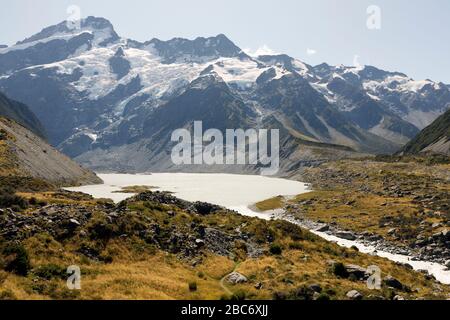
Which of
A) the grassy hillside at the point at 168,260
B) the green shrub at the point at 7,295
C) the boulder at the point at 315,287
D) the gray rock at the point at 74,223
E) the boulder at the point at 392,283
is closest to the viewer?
the green shrub at the point at 7,295

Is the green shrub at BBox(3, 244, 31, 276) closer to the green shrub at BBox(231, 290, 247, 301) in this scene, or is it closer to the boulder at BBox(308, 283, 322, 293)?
the green shrub at BBox(231, 290, 247, 301)

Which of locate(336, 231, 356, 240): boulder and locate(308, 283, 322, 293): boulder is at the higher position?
locate(308, 283, 322, 293): boulder

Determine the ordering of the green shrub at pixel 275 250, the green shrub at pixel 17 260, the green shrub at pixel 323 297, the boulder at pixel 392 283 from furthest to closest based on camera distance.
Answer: the green shrub at pixel 275 250, the boulder at pixel 392 283, the green shrub at pixel 323 297, the green shrub at pixel 17 260

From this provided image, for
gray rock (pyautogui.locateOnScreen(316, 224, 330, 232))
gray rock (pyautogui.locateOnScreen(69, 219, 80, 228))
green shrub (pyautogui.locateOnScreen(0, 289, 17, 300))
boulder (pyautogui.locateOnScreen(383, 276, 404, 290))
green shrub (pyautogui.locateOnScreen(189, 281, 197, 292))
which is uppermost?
gray rock (pyautogui.locateOnScreen(69, 219, 80, 228))

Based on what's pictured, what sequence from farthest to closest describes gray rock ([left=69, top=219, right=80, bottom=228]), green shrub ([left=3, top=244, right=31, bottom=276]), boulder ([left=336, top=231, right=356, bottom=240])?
boulder ([left=336, top=231, right=356, bottom=240])
gray rock ([left=69, top=219, right=80, bottom=228])
green shrub ([left=3, top=244, right=31, bottom=276])

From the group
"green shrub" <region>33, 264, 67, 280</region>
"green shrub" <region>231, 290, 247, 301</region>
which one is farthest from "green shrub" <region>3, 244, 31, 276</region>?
"green shrub" <region>231, 290, 247, 301</region>

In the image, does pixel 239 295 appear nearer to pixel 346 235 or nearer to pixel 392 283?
pixel 392 283

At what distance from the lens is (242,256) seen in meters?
60.4

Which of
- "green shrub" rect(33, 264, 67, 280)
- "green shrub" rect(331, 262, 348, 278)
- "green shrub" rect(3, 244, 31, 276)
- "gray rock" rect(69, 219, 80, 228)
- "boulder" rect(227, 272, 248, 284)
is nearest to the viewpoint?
"green shrub" rect(3, 244, 31, 276)

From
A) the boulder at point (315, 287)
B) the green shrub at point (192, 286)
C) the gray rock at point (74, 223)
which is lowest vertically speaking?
the boulder at point (315, 287)

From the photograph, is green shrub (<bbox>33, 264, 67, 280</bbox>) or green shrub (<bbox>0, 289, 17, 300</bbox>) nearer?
→ green shrub (<bbox>0, 289, 17, 300</bbox>)

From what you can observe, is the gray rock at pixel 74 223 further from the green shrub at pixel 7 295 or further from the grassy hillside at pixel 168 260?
the green shrub at pixel 7 295

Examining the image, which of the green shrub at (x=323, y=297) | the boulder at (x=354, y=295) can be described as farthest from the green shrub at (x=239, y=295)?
the boulder at (x=354, y=295)

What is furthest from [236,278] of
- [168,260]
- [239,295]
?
[168,260]
